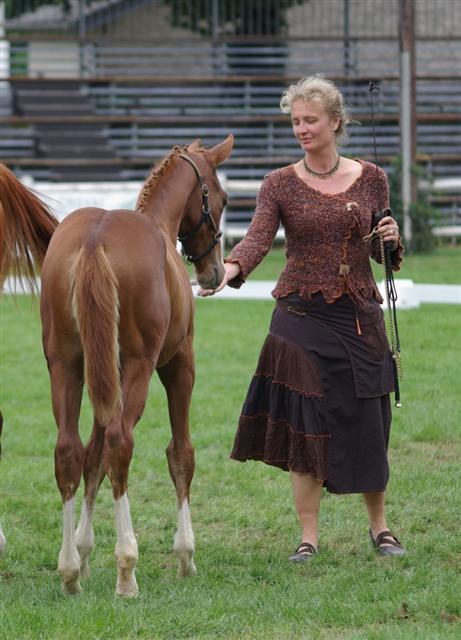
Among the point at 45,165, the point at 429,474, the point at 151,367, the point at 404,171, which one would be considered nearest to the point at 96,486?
the point at 151,367

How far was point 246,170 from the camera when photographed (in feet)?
76.0

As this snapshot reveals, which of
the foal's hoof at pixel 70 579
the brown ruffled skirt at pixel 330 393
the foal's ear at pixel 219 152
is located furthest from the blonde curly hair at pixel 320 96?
the foal's hoof at pixel 70 579

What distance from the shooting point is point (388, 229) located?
17.5 ft

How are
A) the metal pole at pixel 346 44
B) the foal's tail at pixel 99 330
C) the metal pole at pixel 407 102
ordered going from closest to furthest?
the foal's tail at pixel 99 330, the metal pole at pixel 407 102, the metal pole at pixel 346 44

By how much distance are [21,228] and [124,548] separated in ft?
6.54

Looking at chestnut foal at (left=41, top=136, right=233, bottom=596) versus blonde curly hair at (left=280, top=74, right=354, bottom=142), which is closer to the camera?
chestnut foal at (left=41, top=136, right=233, bottom=596)

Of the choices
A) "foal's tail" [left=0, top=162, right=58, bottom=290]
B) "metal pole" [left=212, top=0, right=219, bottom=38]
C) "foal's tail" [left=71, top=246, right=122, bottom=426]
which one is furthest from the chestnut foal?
"metal pole" [left=212, top=0, right=219, bottom=38]

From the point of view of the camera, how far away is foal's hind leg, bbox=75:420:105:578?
5160 millimetres

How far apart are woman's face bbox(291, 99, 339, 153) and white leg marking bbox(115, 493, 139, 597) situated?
1827 millimetres

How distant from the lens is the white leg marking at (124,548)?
470 cm

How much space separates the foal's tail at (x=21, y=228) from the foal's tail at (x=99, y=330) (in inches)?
56.2

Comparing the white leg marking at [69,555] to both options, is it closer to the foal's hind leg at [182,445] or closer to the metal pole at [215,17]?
the foal's hind leg at [182,445]

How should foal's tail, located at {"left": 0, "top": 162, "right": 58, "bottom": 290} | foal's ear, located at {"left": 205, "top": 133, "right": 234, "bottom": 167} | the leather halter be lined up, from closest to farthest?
the leather halter
foal's ear, located at {"left": 205, "top": 133, "right": 234, "bottom": 167}
foal's tail, located at {"left": 0, "top": 162, "right": 58, "bottom": 290}

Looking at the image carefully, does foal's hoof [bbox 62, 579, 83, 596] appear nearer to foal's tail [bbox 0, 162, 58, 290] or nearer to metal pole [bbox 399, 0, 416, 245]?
foal's tail [bbox 0, 162, 58, 290]
